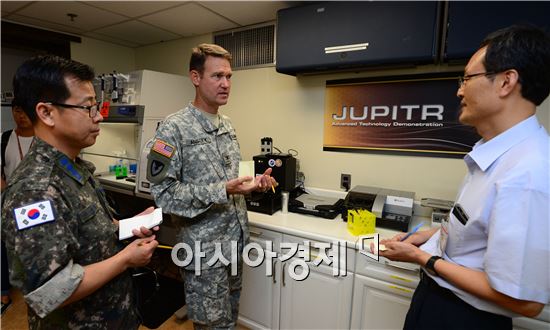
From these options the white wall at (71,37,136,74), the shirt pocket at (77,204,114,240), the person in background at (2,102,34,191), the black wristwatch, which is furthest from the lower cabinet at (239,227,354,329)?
the white wall at (71,37,136,74)

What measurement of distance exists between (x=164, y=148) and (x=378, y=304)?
1395 mm

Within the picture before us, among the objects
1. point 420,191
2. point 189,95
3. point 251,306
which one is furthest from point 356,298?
point 189,95

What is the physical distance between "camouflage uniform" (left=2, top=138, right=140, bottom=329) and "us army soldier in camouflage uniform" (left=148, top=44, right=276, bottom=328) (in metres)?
0.33

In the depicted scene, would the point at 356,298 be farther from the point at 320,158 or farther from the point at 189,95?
the point at 189,95

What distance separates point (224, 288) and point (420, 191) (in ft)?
4.78

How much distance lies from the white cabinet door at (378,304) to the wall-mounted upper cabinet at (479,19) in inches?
50.5

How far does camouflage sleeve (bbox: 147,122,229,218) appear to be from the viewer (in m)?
1.31

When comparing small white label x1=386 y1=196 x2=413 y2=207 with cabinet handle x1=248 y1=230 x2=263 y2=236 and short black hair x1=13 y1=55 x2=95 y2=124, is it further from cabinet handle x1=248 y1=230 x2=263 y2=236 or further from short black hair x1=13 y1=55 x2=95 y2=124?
short black hair x1=13 y1=55 x2=95 y2=124

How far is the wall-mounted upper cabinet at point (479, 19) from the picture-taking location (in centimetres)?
134

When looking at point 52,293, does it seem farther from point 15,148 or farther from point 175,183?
point 15,148

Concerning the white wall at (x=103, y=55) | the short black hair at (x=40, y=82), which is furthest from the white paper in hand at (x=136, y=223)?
the white wall at (x=103, y=55)

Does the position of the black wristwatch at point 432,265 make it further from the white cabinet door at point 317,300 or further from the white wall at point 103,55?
the white wall at point 103,55

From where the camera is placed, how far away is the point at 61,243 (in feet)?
2.54

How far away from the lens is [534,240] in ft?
2.35
